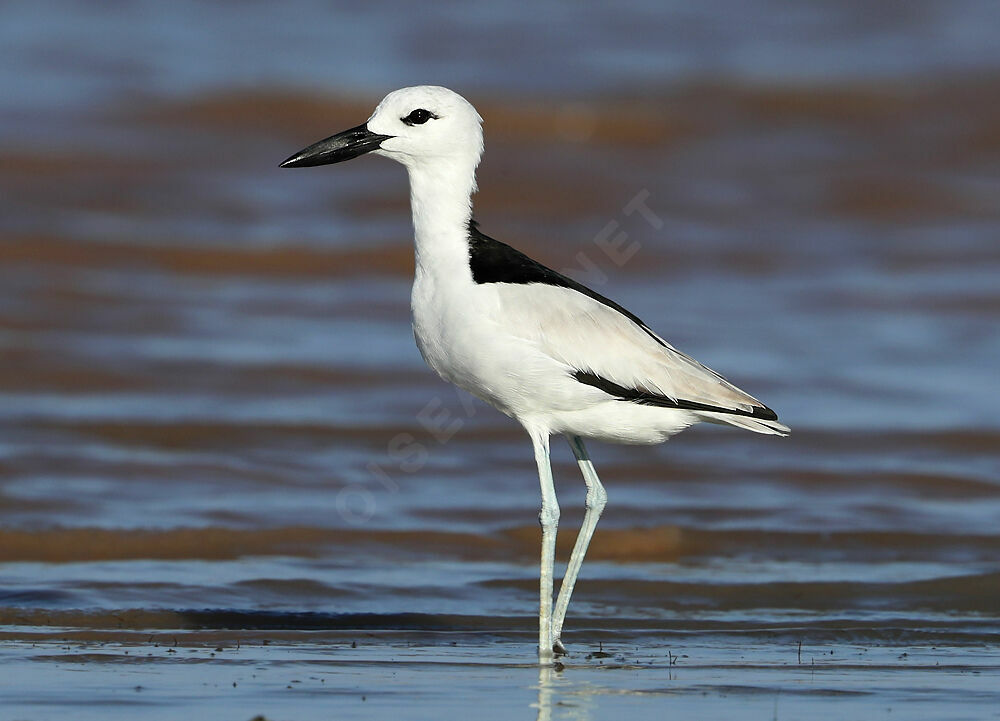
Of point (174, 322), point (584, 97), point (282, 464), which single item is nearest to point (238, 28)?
point (584, 97)

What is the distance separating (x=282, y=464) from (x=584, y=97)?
60.9ft

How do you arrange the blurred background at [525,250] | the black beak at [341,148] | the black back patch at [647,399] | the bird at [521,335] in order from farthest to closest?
the blurred background at [525,250] → the black beak at [341,148] → the black back patch at [647,399] → the bird at [521,335]

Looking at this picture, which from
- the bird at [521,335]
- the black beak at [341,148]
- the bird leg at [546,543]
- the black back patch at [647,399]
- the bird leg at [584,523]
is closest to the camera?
the bird at [521,335]

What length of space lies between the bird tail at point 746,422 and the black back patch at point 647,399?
1.0 inches

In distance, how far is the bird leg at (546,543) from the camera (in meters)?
8.27

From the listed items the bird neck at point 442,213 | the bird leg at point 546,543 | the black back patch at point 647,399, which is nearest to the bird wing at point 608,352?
the black back patch at point 647,399

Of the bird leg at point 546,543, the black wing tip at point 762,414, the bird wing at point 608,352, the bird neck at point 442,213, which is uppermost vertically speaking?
the bird neck at point 442,213

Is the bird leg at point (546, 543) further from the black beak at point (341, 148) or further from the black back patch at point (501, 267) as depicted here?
the black beak at point (341, 148)

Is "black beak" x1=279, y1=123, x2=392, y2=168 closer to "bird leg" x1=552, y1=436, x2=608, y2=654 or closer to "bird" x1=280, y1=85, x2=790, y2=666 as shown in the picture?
"bird" x1=280, y1=85, x2=790, y2=666

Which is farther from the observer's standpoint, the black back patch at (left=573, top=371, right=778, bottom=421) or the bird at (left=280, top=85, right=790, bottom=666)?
the black back patch at (left=573, top=371, right=778, bottom=421)

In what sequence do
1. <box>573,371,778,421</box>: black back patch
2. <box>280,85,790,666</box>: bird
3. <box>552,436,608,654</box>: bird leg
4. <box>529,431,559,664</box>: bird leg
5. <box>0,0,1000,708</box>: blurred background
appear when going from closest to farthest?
<box>280,85,790,666</box>: bird, <box>573,371,778,421</box>: black back patch, <box>529,431,559,664</box>: bird leg, <box>552,436,608,654</box>: bird leg, <box>0,0,1000,708</box>: blurred background

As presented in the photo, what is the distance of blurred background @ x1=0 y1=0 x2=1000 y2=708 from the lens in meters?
11.4

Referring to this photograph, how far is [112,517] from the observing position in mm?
12391

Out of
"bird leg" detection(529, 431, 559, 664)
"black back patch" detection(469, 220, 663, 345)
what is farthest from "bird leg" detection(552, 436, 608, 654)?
"black back patch" detection(469, 220, 663, 345)
